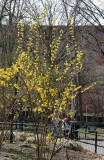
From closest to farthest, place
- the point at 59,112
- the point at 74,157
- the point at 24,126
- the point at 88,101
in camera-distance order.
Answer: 1. the point at 59,112
2. the point at 74,157
3. the point at 24,126
4. the point at 88,101

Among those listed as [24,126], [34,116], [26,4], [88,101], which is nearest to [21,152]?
[34,116]

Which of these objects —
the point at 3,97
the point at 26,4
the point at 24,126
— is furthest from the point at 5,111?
the point at 26,4

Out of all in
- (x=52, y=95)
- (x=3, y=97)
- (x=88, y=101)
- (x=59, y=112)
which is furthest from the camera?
(x=88, y=101)

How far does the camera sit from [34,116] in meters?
5.96

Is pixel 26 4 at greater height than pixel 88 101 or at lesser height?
greater

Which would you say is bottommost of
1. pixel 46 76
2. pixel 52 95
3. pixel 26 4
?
pixel 52 95

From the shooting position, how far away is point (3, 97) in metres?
7.46

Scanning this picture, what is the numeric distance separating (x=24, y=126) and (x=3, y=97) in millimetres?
7910

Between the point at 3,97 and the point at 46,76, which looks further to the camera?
the point at 3,97

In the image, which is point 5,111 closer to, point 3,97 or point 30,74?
point 3,97

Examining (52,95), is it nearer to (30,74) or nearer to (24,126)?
(30,74)

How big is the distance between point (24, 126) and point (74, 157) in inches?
273

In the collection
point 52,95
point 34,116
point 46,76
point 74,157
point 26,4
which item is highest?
point 26,4

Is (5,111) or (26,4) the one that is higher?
(26,4)
